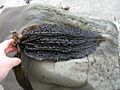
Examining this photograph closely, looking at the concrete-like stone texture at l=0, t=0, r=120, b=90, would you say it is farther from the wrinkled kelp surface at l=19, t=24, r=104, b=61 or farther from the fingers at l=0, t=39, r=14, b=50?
the fingers at l=0, t=39, r=14, b=50

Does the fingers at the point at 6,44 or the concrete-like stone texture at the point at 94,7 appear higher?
the fingers at the point at 6,44

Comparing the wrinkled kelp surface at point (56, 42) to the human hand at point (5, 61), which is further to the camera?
the wrinkled kelp surface at point (56, 42)

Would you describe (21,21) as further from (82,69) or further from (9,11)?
(82,69)

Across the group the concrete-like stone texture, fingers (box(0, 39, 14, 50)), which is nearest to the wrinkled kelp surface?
fingers (box(0, 39, 14, 50))

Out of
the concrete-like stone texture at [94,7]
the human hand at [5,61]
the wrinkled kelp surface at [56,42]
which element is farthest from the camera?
the concrete-like stone texture at [94,7]

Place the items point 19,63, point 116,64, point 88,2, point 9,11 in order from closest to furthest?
point 19,63 → point 116,64 → point 9,11 → point 88,2

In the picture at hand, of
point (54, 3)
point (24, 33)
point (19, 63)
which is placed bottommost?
point (54, 3)

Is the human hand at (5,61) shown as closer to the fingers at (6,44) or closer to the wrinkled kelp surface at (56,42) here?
the fingers at (6,44)

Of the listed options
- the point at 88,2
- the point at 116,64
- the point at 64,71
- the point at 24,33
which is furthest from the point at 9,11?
the point at 88,2

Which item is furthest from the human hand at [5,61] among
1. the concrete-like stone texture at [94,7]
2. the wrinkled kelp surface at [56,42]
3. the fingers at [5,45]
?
the concrete-like stone texture at [94,7]
